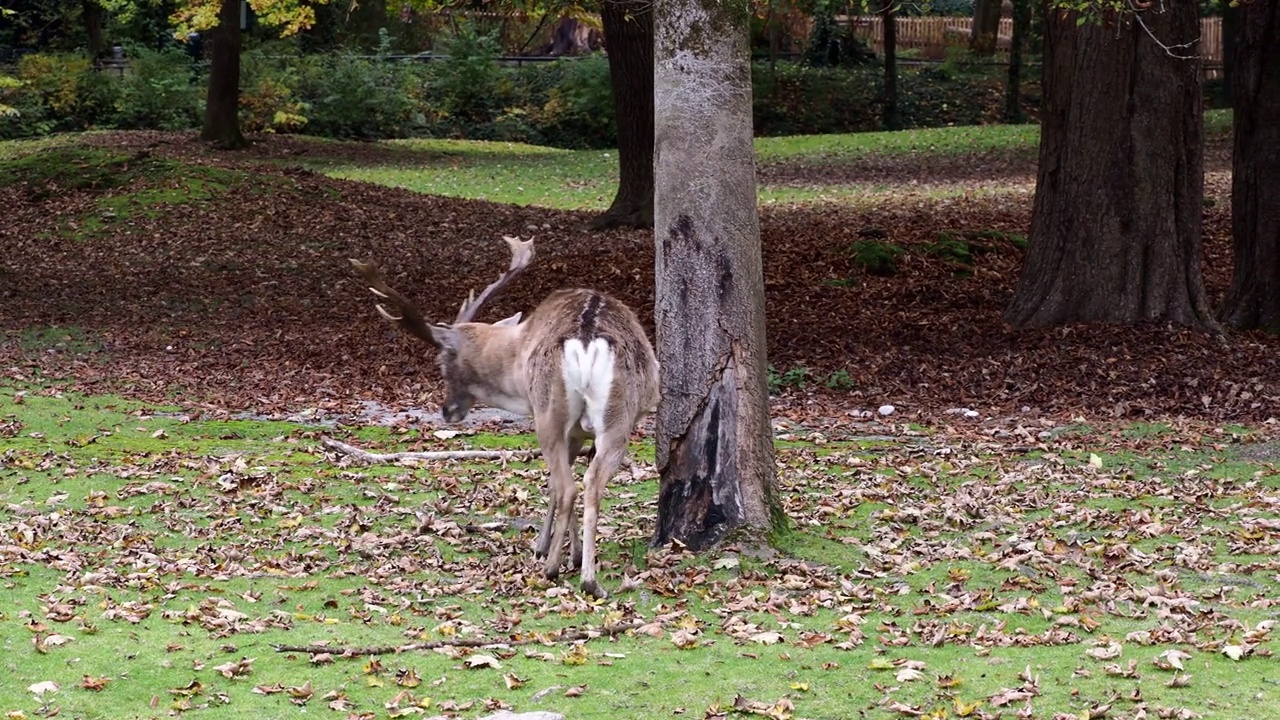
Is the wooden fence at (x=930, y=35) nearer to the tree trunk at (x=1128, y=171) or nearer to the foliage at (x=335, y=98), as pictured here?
the foliage at (x=335, y=98)

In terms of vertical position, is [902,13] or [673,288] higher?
[902,13]

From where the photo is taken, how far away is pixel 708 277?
26.7 ft

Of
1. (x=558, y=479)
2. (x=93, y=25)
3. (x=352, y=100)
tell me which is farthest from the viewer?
(x=93, y=25)

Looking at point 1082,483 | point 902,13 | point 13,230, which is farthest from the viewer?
point 902,13

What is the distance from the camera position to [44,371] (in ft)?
50.9

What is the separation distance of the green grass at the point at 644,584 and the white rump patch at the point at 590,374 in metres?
0.95

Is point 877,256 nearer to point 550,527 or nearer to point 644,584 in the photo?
point 550,527

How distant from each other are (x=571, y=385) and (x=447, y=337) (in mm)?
1285

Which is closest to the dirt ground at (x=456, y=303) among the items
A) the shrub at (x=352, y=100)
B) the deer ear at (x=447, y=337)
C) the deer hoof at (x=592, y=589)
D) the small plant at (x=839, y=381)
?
the small plant at (x=839, y=381)

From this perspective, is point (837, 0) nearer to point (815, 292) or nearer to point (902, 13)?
point (815, 292)

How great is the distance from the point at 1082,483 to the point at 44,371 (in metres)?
10.5

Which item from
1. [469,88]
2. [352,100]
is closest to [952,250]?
[352,100]

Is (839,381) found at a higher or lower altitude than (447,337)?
lower

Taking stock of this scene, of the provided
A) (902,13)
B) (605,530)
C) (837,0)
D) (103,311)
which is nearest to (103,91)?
(103,311)
